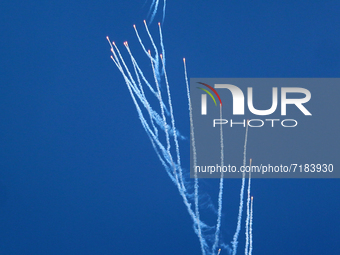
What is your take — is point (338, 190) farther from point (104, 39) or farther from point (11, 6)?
point (11, 6)

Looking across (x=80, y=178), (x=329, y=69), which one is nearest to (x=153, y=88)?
(x=80, y=178)

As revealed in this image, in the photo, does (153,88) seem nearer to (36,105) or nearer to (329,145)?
(36,105)

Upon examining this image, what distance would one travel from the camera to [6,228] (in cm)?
210

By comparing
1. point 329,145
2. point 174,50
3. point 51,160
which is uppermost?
point 174,50

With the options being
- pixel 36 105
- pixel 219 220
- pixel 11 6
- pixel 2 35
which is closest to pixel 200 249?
pixel 219 220

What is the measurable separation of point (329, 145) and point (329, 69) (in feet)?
2.26

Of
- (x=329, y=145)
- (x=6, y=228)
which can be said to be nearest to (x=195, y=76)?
(x=329, y=145)

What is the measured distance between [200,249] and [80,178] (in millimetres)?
1269

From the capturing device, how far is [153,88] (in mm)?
2039

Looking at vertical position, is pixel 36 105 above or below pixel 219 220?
above

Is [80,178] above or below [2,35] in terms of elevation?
below

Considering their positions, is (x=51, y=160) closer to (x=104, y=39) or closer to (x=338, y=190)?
(x=104, y=39)

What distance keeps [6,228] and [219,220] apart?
1.96m

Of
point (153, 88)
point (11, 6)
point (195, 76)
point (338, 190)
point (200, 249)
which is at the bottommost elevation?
point (200, 249)
